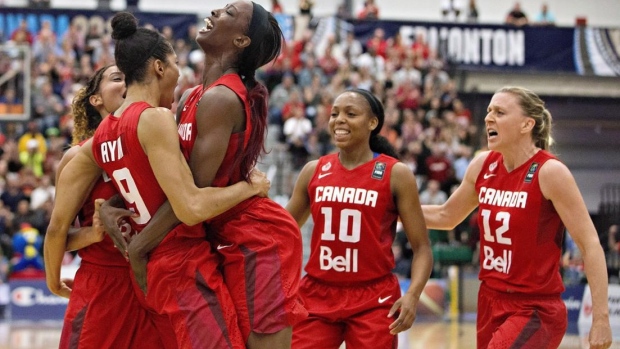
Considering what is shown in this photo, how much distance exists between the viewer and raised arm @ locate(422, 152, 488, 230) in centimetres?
540

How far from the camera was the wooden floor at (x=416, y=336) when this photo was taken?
34.2 ft

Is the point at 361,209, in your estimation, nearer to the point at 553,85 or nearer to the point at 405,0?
the point at 553,85

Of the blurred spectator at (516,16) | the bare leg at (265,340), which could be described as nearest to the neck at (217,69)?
the bare leg at (265,340)

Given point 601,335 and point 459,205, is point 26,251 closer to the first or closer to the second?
point 459,205

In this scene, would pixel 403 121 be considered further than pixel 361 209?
Yes

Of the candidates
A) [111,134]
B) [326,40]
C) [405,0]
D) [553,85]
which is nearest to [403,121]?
[326,40]

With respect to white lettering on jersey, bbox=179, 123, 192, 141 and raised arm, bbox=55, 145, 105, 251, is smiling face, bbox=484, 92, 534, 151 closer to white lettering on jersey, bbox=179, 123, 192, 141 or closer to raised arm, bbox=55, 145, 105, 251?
white lettering on jersey, bbox=179, 123, 192, 141

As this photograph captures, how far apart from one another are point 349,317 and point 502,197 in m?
1.02

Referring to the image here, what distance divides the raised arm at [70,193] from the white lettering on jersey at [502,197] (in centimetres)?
201

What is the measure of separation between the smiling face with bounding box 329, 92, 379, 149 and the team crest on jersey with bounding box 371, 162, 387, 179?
A: 18 centimetres

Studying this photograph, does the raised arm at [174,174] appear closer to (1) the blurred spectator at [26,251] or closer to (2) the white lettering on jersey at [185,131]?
(2) the white lettering on jersey at [185,131]

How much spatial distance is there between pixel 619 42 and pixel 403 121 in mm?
6167

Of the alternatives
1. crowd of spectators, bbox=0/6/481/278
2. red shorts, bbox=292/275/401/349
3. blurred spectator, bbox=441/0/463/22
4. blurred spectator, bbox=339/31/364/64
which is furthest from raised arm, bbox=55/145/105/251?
blurred spectator, bbox=441/0/463/22

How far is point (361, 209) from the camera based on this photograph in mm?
5270
